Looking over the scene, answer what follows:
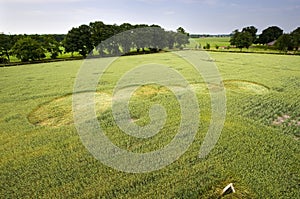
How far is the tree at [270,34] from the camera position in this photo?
2785 inches

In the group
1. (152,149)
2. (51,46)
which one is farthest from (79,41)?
(152,149)

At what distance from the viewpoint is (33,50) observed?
3903 cm

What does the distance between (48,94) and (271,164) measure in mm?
11104

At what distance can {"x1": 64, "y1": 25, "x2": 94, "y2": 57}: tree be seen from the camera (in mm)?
43938

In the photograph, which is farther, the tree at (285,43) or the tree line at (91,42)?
the tree at (285,43)

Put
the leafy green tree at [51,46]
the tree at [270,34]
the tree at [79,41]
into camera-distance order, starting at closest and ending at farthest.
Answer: the tree at [79,41]
the leafy green tree at [51,46]
the tree at [270,34]

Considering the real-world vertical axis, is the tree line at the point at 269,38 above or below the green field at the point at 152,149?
above

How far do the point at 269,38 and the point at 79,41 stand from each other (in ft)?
196

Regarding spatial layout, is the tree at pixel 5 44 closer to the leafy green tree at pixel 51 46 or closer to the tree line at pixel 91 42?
the tree line at pixel 91 42

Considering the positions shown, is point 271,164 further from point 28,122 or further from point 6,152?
point 28,122

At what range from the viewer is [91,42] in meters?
44.9

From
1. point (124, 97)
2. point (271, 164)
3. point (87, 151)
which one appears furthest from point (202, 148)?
point (124, 97)

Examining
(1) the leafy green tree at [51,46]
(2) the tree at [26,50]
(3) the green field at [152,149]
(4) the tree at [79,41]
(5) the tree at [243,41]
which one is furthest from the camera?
(5) the tree at [243,41]

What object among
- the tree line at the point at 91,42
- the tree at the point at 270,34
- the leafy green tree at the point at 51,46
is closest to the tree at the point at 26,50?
the tree line at the point at 91,42
